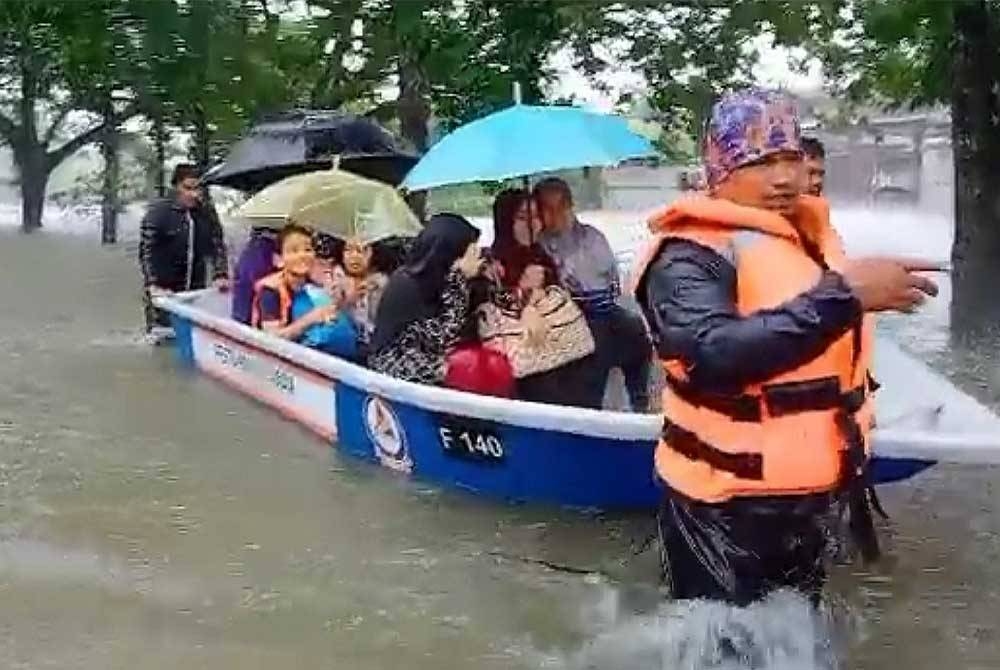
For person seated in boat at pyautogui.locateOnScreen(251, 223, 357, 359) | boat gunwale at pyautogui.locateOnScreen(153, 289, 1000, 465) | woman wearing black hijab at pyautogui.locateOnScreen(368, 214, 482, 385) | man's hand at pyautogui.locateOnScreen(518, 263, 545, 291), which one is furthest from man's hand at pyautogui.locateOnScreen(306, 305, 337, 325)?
man's hand at pyautogui.locateOnScreen(518, 263, 545, 291)

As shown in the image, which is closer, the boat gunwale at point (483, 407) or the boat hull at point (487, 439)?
the boat gunwale at point (483, 407)

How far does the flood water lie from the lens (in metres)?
4.85

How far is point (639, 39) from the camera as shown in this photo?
10.4m

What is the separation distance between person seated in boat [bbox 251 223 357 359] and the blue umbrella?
889mm

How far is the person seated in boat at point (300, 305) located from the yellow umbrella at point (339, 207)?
21 cm

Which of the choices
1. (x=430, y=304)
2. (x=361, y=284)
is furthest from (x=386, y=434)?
(x=361, y=284)

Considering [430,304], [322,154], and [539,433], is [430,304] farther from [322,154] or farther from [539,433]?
[322,154]

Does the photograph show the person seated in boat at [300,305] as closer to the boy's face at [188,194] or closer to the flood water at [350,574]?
the flood water at [350,574]

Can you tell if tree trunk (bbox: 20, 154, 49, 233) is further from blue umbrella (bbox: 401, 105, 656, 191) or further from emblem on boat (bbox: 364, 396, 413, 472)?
emblem on boat (bbox: 364, 396, 413, 472)

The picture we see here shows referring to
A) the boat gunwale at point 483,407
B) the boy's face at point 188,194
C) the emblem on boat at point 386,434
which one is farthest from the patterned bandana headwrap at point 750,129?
the boy's face at point 188,194

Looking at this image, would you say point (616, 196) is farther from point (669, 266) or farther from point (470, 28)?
point (669, 266)

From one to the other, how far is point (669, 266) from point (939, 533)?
3359 millimetres

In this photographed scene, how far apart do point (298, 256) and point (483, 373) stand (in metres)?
2.21

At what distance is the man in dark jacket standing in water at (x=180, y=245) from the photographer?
38.4 feet
